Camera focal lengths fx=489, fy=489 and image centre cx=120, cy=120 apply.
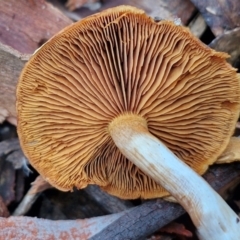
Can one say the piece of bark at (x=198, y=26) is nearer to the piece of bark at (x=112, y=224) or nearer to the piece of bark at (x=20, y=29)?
the piece of bark at (x=20, y=29)

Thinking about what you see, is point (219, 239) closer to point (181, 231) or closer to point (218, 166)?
point (181, 231)

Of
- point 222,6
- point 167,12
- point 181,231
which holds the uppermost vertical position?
point 222,6

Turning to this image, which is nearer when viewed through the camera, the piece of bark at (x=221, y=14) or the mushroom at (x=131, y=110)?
the mushroom at (x=131, y=110)

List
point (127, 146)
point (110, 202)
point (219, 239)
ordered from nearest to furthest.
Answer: point (219, 239)
point (127, 146)
point (110, 202)

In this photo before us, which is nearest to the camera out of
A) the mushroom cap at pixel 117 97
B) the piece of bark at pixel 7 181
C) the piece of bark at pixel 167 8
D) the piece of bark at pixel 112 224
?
the mushroom cap at pixel 117 97

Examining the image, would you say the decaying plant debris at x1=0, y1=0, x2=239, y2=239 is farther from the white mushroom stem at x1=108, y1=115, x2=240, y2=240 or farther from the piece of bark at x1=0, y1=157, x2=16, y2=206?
the white mushroom stem at x1=108, y1=115, x2=240, y2=240

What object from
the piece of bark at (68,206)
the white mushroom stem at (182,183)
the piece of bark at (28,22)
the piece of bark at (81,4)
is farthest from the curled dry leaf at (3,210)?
the piece of bark at (81,4)

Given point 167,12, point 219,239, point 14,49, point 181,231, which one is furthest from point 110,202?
point 167,12
